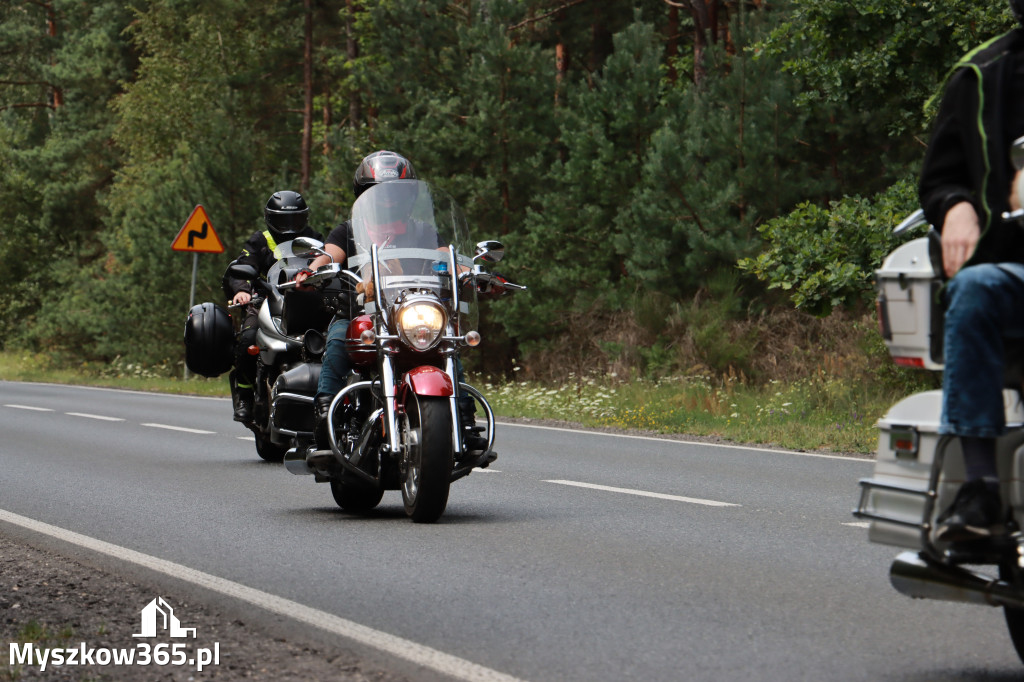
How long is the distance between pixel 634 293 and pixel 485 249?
1532 centimetres

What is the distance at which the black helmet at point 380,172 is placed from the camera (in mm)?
9227

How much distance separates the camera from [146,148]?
50.2 metres

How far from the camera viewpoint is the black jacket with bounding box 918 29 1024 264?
14.5 feet

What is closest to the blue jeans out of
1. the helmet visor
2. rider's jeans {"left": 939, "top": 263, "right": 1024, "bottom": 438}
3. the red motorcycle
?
the red motorcycle

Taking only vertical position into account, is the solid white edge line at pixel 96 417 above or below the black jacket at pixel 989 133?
below

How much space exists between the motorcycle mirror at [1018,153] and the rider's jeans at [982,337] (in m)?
0.29

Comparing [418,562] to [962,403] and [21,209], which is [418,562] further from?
[21,209]

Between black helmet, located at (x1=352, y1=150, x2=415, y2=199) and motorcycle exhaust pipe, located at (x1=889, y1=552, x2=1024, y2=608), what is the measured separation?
5.30 meters

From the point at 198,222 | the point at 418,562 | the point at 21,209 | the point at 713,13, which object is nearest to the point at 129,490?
the point at 418,562

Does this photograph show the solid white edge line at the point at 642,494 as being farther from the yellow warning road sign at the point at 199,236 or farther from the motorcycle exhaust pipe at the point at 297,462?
the yellow warning road sign at the point at 199,236

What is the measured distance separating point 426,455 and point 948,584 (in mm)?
4057

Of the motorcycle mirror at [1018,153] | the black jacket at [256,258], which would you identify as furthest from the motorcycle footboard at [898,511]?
the black jacket at [256,258]

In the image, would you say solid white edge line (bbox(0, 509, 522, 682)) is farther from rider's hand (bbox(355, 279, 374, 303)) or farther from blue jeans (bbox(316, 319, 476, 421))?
rider's hand (bbox(355, 279, 374, 303))

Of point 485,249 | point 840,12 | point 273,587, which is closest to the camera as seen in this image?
point 273,587
